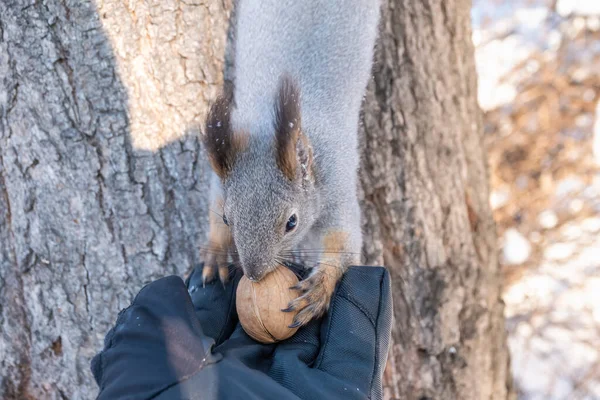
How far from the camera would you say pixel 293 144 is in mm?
1026

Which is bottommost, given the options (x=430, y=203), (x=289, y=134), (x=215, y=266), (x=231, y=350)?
(x=231, y=350)

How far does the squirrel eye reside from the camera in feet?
3.45

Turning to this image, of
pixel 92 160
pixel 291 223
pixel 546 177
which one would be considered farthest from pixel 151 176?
pixel 546 177

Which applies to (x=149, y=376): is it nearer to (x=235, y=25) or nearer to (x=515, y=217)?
(x=235, y=25)

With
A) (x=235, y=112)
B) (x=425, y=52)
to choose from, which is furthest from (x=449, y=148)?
(x=235, y=112)

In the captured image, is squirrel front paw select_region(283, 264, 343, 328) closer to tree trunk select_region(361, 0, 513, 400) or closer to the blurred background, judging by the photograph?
tree trunk select_region(361, 0, 513, 400)

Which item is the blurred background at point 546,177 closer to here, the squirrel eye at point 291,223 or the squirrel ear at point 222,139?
the squirrel eye at point 291,223

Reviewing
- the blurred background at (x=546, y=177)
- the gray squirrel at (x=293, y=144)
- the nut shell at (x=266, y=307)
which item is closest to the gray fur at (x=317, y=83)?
the gray squirrel at (x=293, y=144)

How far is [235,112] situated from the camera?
1.22 meters

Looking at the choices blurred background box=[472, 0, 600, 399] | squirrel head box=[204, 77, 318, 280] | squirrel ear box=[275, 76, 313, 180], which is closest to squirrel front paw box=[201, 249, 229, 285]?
squirrel head box=[204, 77, 318, 280]

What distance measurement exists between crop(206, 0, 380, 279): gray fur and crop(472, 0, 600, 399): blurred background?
1446 mm

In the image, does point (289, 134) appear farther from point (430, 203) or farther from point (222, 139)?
point (430, 203)

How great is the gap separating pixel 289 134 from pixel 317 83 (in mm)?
248

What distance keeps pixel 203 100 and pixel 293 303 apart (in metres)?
0.48
